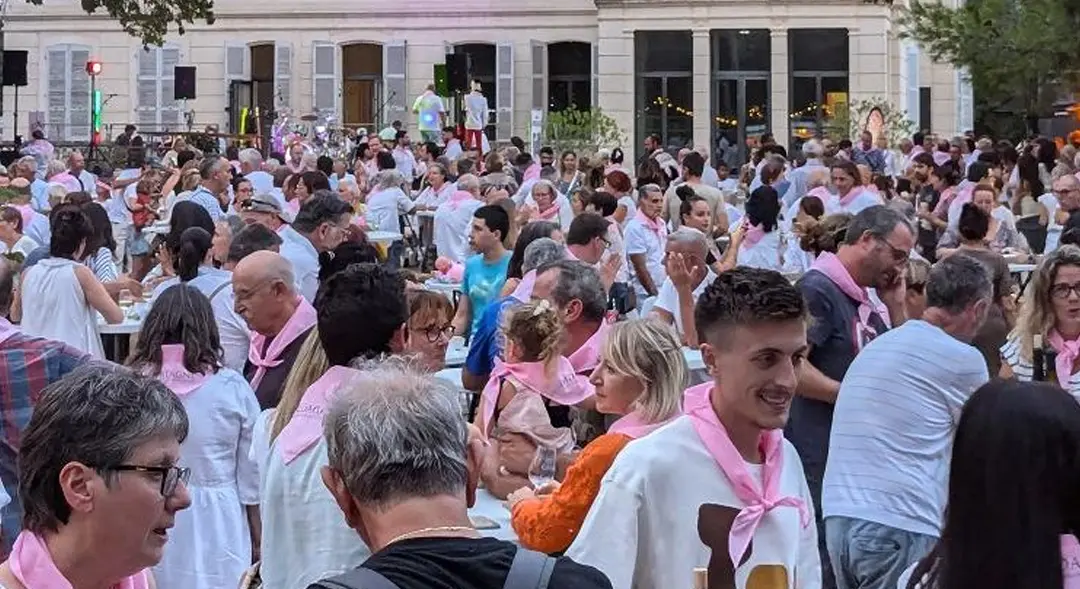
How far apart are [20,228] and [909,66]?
35.5 meters

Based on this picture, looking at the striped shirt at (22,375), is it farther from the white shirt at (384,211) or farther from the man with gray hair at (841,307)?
the white shirt at (384,211)

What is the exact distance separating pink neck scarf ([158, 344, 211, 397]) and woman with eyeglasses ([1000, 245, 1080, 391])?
10.6ft

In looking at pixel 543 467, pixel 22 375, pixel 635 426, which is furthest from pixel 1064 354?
pixel 22 375

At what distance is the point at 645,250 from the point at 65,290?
19.5 ft

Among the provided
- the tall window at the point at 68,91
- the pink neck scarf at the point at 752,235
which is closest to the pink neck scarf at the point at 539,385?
the pink neck scarf at the point at 752,235

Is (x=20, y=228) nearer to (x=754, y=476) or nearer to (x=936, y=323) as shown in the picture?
(x=936, y=323)

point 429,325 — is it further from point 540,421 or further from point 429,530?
point 429,530

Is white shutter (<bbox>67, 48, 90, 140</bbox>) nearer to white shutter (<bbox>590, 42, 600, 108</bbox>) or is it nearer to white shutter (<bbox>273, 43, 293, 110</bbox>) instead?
white shutter (<bbox>273, 43, 293, 110</bbox>)

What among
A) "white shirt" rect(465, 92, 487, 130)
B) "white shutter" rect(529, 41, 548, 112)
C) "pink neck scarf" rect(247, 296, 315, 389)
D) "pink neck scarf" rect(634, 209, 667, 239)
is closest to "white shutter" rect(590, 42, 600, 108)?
"white shutter" rect(529, 41, 548, 112)

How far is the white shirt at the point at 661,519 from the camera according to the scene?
13.6 feet

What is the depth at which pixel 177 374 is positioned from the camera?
6.10 m

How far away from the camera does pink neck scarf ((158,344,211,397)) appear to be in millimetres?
6074

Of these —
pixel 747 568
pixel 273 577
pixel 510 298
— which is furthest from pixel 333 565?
pixel 510 298

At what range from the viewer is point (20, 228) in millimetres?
15102
